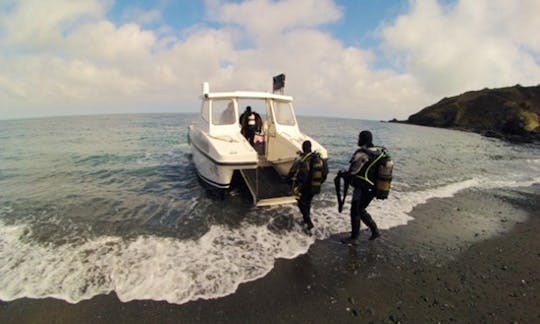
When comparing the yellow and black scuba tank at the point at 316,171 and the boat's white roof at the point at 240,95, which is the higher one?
the boat's white roof at the point at 240,95

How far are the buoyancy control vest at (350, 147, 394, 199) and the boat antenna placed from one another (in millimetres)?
6021

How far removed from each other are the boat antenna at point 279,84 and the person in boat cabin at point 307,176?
5162mm

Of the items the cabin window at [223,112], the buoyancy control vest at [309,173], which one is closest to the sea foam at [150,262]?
the buoyancy control vest at [309,173]

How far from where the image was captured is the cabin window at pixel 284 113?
9328mm

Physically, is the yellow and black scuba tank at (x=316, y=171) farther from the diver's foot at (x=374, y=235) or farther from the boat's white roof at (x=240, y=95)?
the boat's white roof at (x=240, y=95)

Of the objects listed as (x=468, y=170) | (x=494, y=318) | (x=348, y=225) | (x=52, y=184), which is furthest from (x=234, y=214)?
(x=468, y=170)

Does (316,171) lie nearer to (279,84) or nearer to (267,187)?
(267,187)

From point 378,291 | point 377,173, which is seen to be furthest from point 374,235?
point 378,291

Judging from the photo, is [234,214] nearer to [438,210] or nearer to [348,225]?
[348,225]

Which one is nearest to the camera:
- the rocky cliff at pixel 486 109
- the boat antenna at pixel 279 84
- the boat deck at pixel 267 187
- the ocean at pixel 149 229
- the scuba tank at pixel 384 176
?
the ocean at pixel 149 229

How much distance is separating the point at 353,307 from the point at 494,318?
1705 mm

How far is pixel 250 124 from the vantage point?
985 cm

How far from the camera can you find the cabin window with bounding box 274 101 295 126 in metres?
9.33

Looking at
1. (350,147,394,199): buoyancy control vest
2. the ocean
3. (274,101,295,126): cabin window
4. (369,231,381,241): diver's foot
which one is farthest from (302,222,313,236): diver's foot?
(274,101,295,126): cabin window
